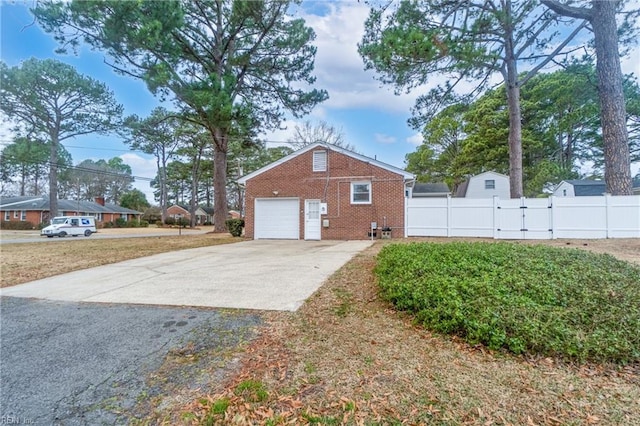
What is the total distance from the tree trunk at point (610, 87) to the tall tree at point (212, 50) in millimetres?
10783

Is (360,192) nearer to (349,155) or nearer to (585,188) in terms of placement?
(349,155)

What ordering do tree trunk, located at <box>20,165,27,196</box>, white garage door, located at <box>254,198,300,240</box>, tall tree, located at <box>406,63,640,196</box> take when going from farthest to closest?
tree trunk, located at <box>20,165,27,196</box> → tall tree, located at <box>406,63,640,196</box> → white garage door, located at <box>254,198,300,240</box>

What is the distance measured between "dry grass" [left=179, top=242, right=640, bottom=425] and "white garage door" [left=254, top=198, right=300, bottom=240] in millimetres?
10370

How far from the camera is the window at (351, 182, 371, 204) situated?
41.4ft

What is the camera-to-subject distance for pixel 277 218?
13.6 m

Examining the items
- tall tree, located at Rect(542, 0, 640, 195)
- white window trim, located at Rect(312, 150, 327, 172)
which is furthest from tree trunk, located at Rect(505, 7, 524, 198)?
white window trim, located at Rect(312, 150, 327, 172)

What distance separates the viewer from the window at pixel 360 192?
12604 millimetres

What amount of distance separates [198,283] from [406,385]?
4230 mm

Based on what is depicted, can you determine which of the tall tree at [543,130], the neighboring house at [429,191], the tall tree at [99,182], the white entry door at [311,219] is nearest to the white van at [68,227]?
the white entry door at [311,219]

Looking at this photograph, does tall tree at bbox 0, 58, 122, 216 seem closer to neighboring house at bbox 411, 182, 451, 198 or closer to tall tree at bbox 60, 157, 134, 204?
tall tree at bbox 60, 157, 134, 204

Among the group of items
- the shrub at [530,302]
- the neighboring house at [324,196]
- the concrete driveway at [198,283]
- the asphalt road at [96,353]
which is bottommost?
the asphalt road at [96,353]

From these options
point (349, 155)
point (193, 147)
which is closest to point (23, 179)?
point (193, 147)

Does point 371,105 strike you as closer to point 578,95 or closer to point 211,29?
point 211,29

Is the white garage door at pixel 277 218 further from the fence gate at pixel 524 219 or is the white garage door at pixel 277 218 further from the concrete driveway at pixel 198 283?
the fence gate at pixel 524 219
